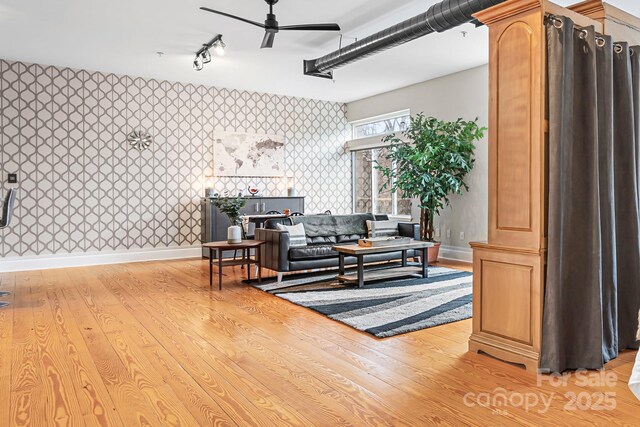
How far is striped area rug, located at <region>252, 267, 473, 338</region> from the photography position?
12.8ft

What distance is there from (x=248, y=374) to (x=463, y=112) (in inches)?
238

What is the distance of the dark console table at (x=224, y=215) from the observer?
7.72 m

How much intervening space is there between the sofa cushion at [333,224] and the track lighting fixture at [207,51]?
242 centimetres

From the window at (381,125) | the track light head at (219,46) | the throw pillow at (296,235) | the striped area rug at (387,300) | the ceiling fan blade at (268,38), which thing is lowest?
the striped area rug at (387,300)

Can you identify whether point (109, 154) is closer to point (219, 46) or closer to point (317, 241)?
point (219, 46)

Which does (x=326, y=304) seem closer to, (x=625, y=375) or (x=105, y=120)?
(x=625, y=375)

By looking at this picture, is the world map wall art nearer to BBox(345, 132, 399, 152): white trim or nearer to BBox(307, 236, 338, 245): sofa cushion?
BBox(345, 132, 399, 152): white trim

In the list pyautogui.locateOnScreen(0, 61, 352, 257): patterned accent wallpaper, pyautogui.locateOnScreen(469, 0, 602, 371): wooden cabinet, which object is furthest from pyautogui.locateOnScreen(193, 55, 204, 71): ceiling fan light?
pyautogui.locateOnScreen(469, 0, 602, 371): wooden cabinet

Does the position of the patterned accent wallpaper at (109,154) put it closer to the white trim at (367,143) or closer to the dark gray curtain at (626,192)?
the white trim at (367,143)

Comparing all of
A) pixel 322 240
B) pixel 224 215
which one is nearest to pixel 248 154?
pixel 224 215

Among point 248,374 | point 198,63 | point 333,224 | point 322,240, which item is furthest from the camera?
point 198,63

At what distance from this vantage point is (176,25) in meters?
5.42

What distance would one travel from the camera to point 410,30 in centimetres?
491

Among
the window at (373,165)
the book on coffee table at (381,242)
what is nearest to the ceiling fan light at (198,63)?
the book on coffee table at (381,242)
